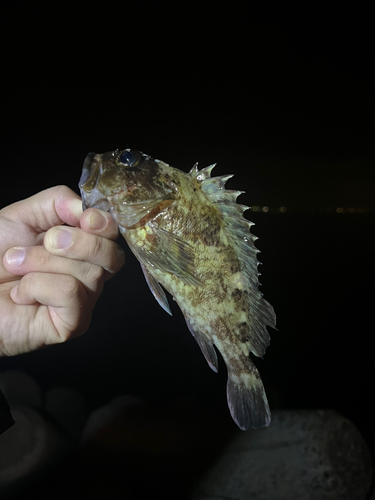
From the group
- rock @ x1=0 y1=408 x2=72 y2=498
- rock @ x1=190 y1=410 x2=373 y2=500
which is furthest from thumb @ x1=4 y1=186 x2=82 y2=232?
rock @ x1=190 y1=410 x2=373 y2=500

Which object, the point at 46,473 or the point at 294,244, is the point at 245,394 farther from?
the point at 294,244

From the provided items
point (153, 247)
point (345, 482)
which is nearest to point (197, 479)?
point (345, 482)

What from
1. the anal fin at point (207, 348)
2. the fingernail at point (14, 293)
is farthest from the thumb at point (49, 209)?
the anal fin at point (207, 348)

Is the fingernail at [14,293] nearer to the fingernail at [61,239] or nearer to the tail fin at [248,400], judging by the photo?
the fingernail at [61,239]

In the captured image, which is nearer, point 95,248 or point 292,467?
point 95,248

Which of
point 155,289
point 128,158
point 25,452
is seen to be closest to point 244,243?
point 155,289

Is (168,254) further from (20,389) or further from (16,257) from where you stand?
(20,389)
